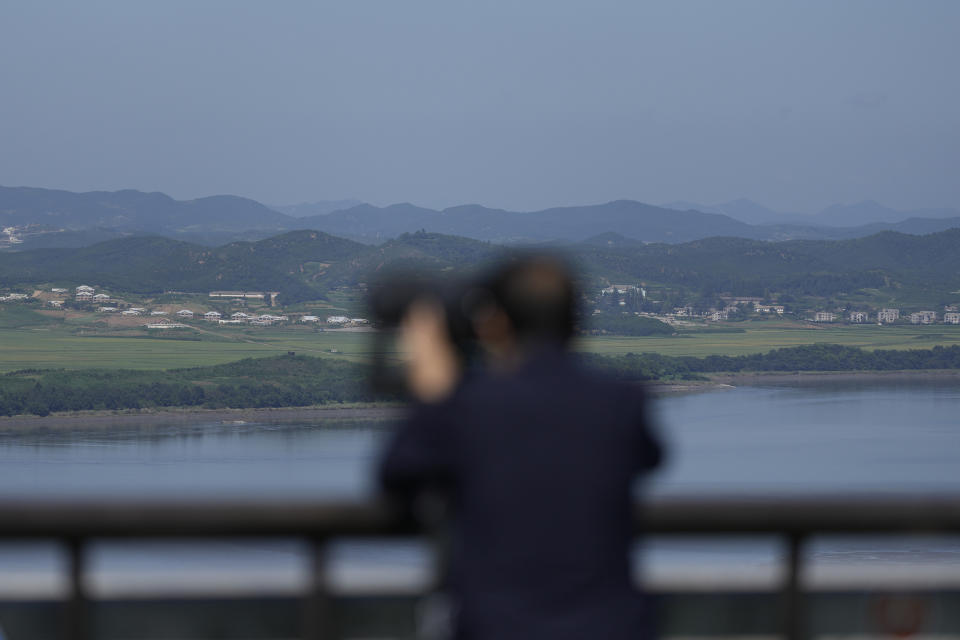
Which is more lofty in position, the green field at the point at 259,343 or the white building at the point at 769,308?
the white building at the point at 769,308

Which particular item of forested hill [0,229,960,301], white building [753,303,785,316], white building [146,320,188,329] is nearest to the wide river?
white building [146,320,188,329]

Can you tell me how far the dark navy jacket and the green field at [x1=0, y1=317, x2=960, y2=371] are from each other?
9337cm

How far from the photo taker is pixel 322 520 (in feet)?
6.77

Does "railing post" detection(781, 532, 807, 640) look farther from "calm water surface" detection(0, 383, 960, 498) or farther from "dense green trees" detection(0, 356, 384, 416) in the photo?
"dense green trees" detection(0, 356, 384, 416)

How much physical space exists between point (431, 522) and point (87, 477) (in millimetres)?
57364

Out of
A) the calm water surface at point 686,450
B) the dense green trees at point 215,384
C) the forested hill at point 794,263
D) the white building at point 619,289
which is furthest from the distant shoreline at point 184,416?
the forested hill at point 794,263

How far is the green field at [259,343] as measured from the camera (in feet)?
324

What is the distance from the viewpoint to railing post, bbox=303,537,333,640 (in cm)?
215

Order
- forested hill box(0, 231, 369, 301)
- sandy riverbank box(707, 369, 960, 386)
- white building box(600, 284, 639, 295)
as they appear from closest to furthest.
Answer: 1. sandy riverbank box(707, 369, 960, 386)
2. white building box(600, 284, 639, 295)
3. forested hill box(0, 231, 369, 301)

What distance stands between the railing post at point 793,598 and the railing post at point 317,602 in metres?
1.02

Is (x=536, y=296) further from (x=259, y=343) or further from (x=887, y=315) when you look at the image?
(x=887, y=315)

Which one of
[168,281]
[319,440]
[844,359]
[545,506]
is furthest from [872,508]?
[168,281]

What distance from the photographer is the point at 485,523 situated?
5.54 ft

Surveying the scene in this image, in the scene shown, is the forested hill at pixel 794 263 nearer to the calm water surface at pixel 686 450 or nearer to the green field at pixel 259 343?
the green field at pixel 259 343
